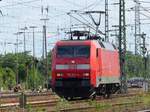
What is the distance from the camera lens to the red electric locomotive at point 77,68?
34.8m

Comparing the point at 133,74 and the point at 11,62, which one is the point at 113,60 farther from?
the point at 133,74

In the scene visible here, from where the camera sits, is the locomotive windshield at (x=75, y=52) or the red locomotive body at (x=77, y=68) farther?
the locomotive windshield at (x=75, y=52)

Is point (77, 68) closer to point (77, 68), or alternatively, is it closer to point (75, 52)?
point (77, 68)

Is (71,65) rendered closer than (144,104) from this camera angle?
No

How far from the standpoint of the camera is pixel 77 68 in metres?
35.0

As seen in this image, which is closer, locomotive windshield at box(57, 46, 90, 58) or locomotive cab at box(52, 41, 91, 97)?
locomotive cab at box(52, 41, 91, 97)

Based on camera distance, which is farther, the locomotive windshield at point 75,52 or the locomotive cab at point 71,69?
the locomotive windshield at point 75,52

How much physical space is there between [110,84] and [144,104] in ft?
30.1

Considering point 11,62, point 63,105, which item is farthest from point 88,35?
point 11,62

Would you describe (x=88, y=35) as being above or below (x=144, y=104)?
above

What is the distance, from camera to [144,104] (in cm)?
3206

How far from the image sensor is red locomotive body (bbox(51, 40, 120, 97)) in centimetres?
3481

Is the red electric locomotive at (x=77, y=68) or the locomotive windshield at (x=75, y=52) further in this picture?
the locomotive windshield at (x=75, y=52)

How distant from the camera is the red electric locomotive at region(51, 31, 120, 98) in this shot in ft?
114
